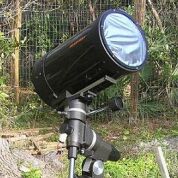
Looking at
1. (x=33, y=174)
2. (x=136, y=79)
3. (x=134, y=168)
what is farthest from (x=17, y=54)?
(x=33, y=174)

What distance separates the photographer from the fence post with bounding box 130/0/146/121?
25.0 feet

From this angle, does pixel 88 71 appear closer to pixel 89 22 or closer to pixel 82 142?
pixel 82 142

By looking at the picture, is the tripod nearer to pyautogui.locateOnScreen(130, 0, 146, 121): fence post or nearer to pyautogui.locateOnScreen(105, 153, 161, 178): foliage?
pyautogui.locateOnScreen(105, 153, 161, 178): foliage

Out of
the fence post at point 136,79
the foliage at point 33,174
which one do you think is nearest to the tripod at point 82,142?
the foliage at point 33,174

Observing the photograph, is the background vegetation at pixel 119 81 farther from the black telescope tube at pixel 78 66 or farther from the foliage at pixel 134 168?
the black telescope tube at pixel 78 66

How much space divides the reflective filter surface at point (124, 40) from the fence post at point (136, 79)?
5477 millimetres

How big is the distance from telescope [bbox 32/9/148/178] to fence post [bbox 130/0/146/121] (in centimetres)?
549

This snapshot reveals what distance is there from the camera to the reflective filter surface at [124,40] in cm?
201

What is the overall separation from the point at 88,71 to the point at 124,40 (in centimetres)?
20

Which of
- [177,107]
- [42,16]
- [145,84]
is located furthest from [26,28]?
[177,107]

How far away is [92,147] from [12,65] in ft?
20.8

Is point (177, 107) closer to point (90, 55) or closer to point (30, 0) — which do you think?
point (30, 0)

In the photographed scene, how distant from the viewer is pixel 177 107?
26.8ft

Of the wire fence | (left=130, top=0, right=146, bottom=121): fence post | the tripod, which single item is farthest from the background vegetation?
the tripod
